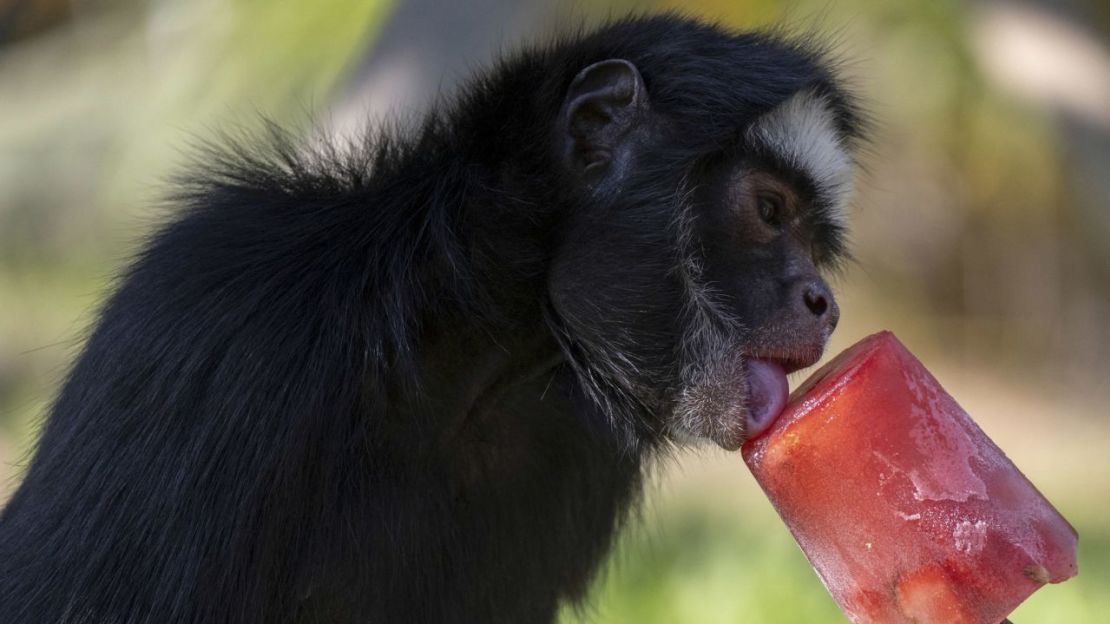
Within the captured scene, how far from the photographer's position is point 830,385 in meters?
3.25

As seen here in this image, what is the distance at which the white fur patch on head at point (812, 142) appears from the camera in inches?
139

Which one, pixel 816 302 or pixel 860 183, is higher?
pixel 816 302

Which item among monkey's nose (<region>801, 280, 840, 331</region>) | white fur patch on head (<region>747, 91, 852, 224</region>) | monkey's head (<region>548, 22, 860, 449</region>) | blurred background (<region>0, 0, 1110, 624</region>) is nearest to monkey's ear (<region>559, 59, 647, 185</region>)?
monkey's head (<region>548, 22, 860, 449</region>)

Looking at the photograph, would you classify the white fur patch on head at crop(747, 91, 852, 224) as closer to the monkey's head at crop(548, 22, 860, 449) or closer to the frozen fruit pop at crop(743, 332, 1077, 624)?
the monkey's head at crop(548, 22, 860, 449)

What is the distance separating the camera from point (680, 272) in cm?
340

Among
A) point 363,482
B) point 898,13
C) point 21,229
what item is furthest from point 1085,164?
point 21,229

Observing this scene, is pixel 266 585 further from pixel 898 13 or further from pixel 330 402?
pixel 898 13

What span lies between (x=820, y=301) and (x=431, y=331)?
3.42 ft

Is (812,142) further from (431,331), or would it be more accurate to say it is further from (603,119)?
(431,331)

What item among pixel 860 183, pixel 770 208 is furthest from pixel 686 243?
pixel 860 183

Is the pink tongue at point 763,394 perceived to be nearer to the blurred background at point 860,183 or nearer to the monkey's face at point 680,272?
the monkey's face at point 680,272

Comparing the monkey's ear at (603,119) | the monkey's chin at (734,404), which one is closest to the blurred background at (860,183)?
the monkey's ear at (603,119)

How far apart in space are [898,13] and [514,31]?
17.3 ft

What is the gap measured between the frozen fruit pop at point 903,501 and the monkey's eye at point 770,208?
42 cm
